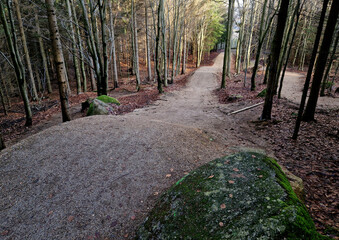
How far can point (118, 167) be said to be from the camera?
15.1 feet

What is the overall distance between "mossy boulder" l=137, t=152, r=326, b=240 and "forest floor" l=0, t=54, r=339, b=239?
0.94 metres

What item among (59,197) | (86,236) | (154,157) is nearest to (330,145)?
(154,157)

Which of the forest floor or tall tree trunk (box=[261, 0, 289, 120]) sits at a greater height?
tall tree trunk (box=[261, 0, 289, 120])

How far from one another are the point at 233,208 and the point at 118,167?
3233 mm

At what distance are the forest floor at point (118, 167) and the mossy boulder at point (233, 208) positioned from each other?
94 cm

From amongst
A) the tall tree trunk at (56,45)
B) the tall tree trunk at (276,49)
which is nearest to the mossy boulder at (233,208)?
the tall tree trunk at (276,49)

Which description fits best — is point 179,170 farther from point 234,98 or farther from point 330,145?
point 234,98

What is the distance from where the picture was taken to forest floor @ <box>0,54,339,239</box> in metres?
3.17

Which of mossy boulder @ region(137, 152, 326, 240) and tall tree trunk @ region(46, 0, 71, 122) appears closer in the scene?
mossy boulder @ region(137, 152, 326, 240)

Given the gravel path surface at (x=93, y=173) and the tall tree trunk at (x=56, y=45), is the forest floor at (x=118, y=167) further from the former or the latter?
the tall tree trunk at (x=56, y=45)

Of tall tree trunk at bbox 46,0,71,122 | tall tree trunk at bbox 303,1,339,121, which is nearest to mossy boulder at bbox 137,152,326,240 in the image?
tall tree trunk at bbox 303,1,339,121

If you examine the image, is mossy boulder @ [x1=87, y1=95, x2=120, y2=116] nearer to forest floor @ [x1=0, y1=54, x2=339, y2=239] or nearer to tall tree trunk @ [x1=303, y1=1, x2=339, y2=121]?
forest floor @ [x1=0, y1=54, x2=339, y2=239]

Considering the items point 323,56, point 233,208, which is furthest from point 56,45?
point 323,56

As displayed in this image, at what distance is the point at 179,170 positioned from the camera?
14.9ft
